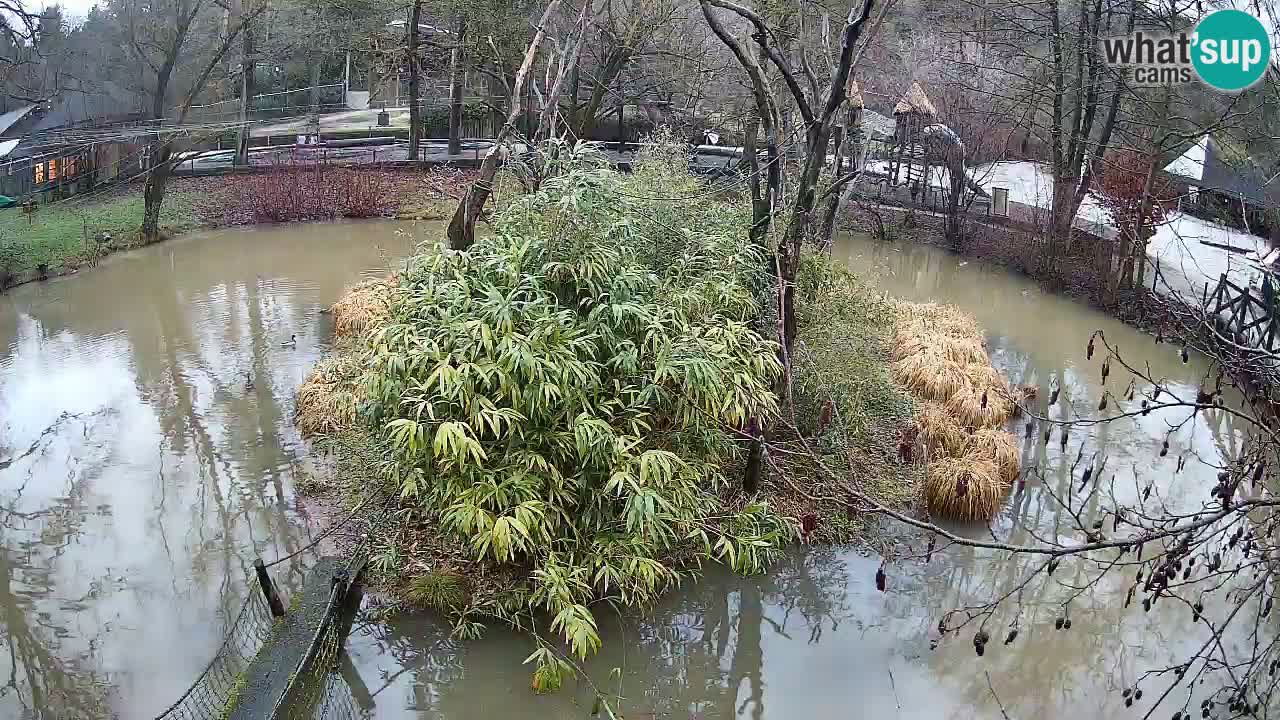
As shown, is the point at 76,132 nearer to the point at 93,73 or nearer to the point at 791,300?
the point at 93,73

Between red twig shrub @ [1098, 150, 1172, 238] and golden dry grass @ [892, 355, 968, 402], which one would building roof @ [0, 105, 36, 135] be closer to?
golden dry grass @ [892, 355, 968, 402]

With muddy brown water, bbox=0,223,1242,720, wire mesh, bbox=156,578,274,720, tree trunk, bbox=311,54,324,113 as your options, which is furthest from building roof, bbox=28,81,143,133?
wire mesh, bbox=156,578,274,720

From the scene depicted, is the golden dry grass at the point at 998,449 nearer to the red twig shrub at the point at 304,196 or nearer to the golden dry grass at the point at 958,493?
the golden dry grass at the point at 958,493

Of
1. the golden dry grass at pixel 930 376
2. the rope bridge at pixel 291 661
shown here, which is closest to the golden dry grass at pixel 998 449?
the golden dry grass at pixel 930 376

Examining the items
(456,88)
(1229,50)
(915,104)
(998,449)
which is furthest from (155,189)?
(1229,50)

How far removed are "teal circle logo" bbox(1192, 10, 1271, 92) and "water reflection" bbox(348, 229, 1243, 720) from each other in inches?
168

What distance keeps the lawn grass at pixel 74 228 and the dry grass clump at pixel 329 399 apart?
5.72m

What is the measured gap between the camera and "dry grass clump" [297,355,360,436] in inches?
287

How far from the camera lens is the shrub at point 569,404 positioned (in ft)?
16.9

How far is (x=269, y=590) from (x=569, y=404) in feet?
6.10

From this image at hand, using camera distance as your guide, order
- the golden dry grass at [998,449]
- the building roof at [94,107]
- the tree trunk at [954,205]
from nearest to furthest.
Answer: the golden dry grass at [998,449]
the tree trunk at [954,205]
the building roof at [94,107]

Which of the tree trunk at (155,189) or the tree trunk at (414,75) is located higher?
the tree trunk at (414,75)

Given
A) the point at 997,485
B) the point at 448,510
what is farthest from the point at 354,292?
the point at 997,485

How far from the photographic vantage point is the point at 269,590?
5324 mm
